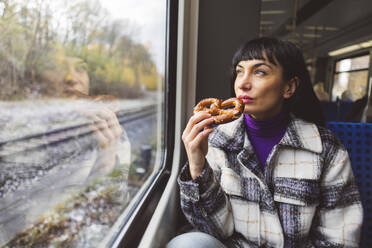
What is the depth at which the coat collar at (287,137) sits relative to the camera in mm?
1117

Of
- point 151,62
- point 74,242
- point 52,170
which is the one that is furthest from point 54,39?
point 151,62

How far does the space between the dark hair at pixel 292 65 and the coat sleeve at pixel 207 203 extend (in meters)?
0.57

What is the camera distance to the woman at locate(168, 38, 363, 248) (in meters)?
1.05

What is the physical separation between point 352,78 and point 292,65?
3.85 meters

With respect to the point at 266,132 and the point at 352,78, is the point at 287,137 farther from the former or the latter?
the point at 352,78

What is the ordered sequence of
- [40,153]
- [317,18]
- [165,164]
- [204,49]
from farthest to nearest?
[317,18]
[204,49]
[165,164]
[40,153]

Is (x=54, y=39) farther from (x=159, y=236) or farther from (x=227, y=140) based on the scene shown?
(x=159, y=236)

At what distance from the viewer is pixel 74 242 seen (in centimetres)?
114

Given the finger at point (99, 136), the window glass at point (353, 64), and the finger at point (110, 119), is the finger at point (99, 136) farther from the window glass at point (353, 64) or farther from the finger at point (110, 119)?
the window glass at point (353, 64)

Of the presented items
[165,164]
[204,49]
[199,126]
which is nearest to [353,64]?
[204,49]

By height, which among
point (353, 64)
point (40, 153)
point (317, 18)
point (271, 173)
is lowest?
point (271, 173)

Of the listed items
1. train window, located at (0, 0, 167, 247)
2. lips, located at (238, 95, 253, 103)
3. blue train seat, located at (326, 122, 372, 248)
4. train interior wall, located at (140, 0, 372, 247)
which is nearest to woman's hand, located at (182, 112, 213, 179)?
lips, located at (238, 95, 253, 103)

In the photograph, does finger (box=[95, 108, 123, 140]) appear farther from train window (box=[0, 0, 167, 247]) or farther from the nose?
the nose

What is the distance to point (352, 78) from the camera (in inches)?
163
